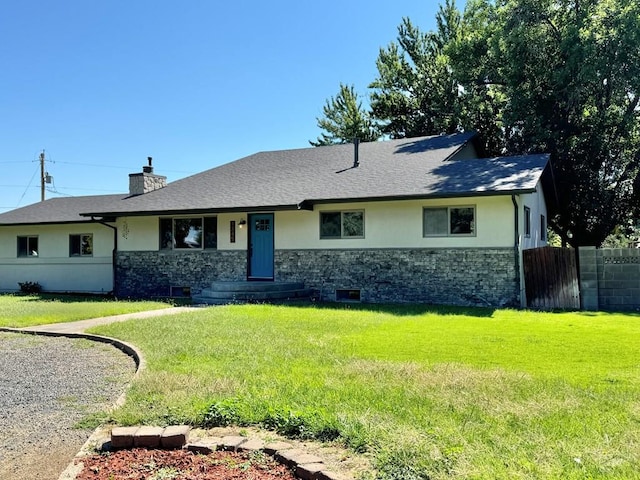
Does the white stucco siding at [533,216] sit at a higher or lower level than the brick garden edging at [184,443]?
higher

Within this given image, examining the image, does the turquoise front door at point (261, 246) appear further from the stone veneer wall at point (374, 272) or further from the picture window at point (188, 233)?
the picture window at point (188, 233)

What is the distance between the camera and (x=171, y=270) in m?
18.0

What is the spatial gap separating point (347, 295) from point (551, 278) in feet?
18.8

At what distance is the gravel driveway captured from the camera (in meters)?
3.79

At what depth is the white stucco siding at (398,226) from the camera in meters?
13.8

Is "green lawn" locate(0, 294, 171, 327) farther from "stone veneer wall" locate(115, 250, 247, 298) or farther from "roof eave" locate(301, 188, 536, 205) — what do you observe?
"roof eave" locate(301, 188, 536, 205)

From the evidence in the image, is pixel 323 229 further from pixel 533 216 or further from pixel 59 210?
pixel 59 210

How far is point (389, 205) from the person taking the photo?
15.1 meters

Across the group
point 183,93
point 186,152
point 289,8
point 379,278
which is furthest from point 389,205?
point 186,152

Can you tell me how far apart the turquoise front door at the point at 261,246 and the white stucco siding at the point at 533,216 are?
7.56 metres

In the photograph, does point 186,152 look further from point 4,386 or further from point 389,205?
point 4,386

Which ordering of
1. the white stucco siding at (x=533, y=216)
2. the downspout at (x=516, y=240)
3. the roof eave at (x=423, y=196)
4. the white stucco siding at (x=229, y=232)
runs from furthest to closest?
the white stucco siding at (x=229, y=232) < the white stucco siding at (x=533, y=216) < the downspout at (x=516, y=240) < the roof eave at (x=423, y=196)

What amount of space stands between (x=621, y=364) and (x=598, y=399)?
2.03 meters

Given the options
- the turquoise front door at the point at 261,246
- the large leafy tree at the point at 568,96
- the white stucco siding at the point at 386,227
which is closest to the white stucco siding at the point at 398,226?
the white stucco siding at the point at 386,227
